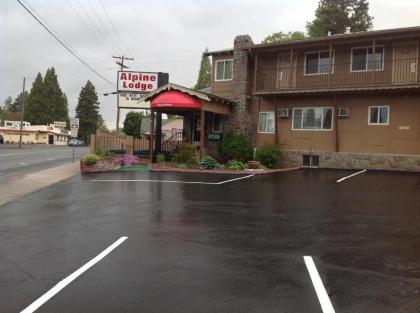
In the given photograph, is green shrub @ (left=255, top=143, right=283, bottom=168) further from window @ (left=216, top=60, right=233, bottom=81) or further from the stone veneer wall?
window @ (left=216, top=60, right=233, bottom=81)

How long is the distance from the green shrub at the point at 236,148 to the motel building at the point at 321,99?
132 centimetres

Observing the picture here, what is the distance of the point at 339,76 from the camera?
24953mm

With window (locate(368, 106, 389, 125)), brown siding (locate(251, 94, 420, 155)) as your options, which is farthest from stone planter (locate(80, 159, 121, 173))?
window (locate(368, 106, 389, 125))

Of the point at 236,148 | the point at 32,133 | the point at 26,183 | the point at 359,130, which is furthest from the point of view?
the point at 32,133

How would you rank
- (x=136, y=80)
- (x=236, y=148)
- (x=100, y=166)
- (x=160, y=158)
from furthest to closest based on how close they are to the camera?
(x=136, y=80)
(x=236, y=148)
(x=160, y=158)
(x=100, y=166)

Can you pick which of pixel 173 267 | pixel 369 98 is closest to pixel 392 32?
pixel 369 98

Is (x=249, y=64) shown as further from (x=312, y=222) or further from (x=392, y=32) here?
(x=312, y=222)

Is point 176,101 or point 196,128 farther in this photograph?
point 196,128

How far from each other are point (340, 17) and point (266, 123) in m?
31.1

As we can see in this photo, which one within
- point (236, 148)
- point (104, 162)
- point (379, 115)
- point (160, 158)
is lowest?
point (104, 162)

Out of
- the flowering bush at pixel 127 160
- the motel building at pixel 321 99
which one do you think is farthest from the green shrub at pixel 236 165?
the flowering bush at pixel 127 160

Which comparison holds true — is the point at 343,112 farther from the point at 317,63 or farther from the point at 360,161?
the point at 317,63

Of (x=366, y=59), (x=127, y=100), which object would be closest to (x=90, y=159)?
(x=127, y=100)

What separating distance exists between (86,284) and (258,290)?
2159 millimetres
